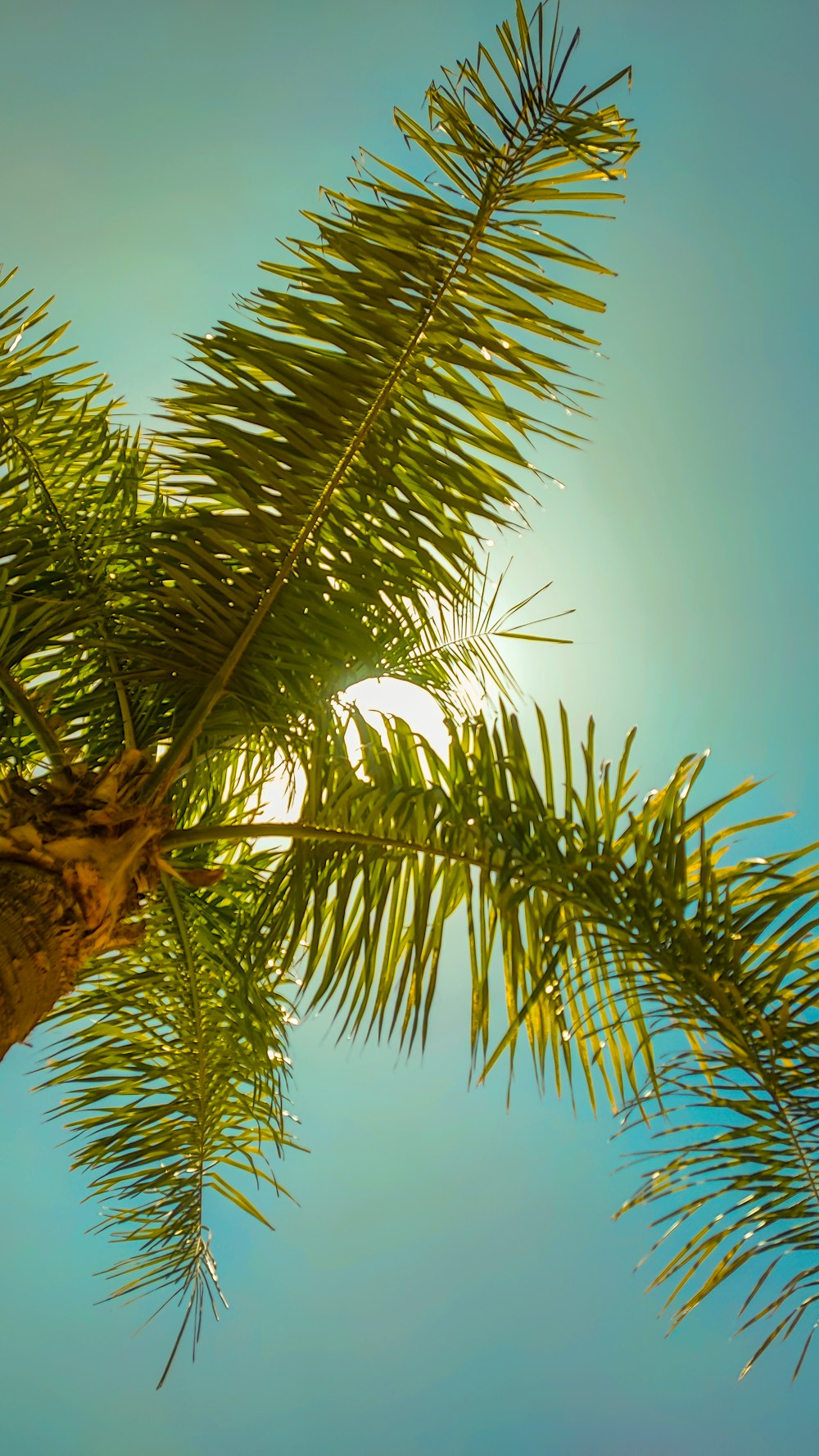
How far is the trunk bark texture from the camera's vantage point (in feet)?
7.60

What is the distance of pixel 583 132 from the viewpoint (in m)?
2.59

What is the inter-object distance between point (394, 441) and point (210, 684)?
38.6 inches

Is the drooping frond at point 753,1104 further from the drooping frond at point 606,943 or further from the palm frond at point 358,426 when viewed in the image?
the palm frond at point 358,426

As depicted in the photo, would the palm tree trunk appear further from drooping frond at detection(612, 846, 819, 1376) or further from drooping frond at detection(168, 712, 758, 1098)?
drooping frond at detection(612, 846, 819, 1376)

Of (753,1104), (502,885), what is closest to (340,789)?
(502,885)

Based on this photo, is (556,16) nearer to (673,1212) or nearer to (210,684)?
(210,684)

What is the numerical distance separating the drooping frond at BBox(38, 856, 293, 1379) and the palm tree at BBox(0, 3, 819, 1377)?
2 cm

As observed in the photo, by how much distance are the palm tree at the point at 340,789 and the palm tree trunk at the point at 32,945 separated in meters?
0.01

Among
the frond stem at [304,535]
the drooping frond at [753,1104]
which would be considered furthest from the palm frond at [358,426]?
the drooping frond at [753,1104]

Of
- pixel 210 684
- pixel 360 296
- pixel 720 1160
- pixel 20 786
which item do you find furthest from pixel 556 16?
pixel 720 1160

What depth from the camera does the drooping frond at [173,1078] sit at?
3465mm

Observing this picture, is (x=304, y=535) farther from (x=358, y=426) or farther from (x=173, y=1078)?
(x=173, y=1078)

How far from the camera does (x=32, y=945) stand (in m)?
2.34

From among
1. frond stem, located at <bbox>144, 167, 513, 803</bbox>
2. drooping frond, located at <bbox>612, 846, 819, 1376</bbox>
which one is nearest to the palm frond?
frond stem, located at <bbox>144, 167, 513, 803</bbox>
